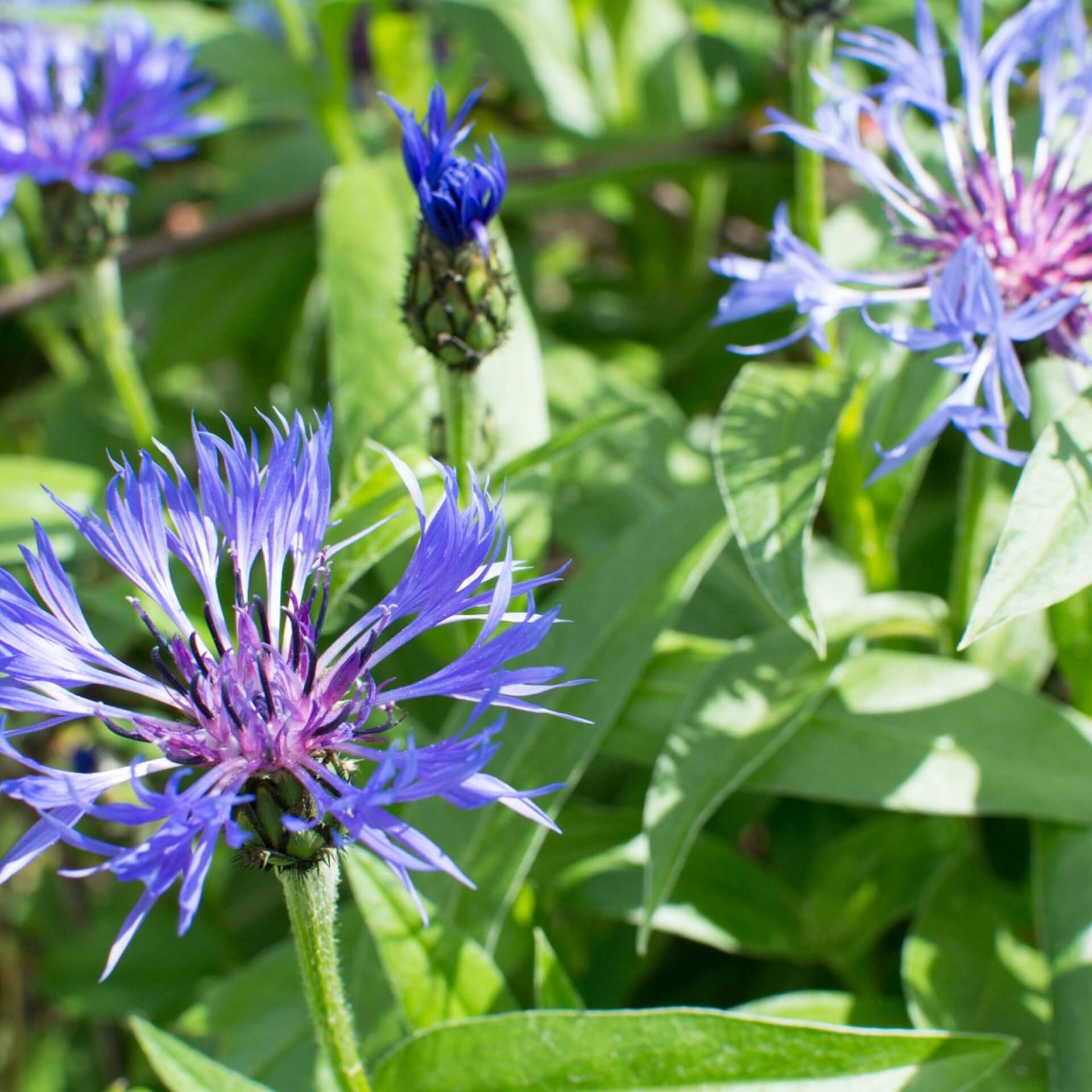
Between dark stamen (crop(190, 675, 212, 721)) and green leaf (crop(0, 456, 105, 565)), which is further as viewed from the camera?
green leaf (crop(0, 456, 105, 565))

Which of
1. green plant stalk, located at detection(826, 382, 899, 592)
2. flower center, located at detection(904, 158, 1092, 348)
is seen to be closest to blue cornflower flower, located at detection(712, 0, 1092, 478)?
flower center, located at detection(904, 158, 1092, 348)

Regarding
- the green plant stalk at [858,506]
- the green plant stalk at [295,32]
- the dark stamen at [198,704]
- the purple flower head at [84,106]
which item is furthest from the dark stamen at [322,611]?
the green plant stalk at [295,32]

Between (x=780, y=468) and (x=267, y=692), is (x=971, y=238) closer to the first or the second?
(x=780, y=468)

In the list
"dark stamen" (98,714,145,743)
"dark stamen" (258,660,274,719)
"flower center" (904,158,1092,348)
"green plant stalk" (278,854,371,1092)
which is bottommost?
"green plant stalk" (278,854,371,1092)

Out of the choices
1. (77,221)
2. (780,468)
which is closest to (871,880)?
(780,468)

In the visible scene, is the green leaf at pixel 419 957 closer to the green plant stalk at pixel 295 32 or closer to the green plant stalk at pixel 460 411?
the green plant stalk at pixel 460 411

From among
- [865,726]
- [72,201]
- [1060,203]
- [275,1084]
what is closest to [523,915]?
[275,1084]

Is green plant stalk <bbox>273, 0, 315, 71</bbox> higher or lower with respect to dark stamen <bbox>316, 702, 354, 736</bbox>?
higher

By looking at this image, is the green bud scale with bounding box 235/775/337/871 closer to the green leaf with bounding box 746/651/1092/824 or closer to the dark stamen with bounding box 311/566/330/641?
the dark stamen with bounding box 311/566/330/641
